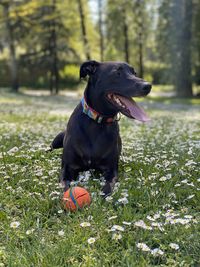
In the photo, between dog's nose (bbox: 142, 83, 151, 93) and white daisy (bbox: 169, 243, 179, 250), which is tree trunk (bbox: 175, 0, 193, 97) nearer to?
dog's nose (bbox: 142, 83, 151, 93)

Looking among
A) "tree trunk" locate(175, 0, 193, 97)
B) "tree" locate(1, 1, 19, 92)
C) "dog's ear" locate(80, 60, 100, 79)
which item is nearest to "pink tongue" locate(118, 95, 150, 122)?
"dog's ear" locate(80, 60, 100, 79)

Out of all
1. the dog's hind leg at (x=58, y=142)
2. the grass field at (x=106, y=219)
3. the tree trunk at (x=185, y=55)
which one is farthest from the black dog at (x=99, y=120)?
the tree trunk at (x=185, y=55)

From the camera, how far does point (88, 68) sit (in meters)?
4.82

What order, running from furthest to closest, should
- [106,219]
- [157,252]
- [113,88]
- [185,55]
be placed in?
[185,55], [113,88], [106,219], [157,252]

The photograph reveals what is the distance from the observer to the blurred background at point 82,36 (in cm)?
2744

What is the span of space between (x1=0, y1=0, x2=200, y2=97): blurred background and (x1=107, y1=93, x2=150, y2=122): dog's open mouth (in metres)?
22.2

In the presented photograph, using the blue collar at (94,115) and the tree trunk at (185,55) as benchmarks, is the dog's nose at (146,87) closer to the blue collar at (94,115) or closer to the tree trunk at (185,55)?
the blue collar at (94,115)

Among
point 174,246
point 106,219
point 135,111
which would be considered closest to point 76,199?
point 106,219

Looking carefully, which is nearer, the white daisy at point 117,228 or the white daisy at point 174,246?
the white daisy at point 174,246

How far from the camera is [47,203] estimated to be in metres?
3.67

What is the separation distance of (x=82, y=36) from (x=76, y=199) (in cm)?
3136

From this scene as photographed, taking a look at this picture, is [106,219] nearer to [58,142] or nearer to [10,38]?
[58,142]

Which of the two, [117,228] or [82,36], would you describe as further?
[82,36]

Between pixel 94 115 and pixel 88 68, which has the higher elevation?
pixel 88 68
